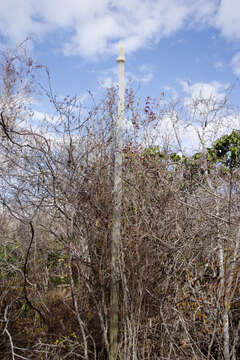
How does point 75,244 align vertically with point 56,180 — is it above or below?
below

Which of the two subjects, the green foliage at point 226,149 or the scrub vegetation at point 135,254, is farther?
the green foliage at point 226,149

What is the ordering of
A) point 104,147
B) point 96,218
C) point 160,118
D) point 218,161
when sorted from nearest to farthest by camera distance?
point 96,218 → point 104,147 → point 160,118 → point 218,161

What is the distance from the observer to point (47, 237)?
4.21m

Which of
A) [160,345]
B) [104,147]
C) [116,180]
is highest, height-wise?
[104,147]

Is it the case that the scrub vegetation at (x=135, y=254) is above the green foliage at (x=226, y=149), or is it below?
below

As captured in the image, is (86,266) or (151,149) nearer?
(86,266)

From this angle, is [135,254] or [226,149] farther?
[226,149]

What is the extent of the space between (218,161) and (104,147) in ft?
14.6

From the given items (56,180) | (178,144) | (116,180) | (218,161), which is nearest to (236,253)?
(116,180)

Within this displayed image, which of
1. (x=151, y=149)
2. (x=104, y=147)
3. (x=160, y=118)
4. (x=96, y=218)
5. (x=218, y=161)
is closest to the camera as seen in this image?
(x=96, y=218)

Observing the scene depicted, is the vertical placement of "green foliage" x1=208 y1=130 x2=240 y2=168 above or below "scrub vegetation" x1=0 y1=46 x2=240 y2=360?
above

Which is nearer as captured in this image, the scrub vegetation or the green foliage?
the scrub vegetation

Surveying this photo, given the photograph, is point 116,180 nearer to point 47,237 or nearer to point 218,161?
point 47,237

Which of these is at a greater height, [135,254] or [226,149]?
[226,149]
